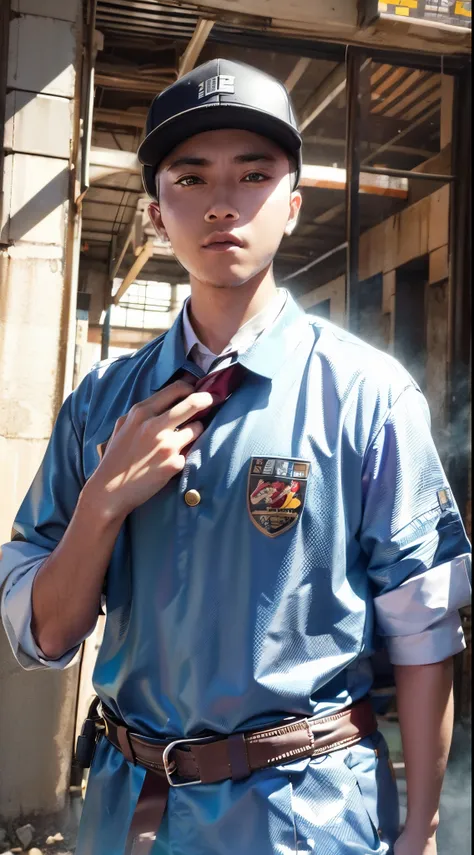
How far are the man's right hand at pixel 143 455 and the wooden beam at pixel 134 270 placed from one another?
8.14 feet

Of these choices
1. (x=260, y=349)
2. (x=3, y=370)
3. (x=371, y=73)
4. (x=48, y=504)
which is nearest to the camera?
(x=260, y=349)

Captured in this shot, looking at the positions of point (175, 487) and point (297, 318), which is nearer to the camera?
point (175, 487)

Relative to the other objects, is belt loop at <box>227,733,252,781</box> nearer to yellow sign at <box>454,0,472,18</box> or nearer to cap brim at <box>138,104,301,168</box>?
cap brim at <box>138,104,301,168</box>

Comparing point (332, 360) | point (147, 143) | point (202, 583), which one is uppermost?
point (147, 143)

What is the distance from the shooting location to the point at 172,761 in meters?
1.36

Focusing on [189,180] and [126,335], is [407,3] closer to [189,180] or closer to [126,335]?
[126,335]

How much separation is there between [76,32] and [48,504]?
272cm

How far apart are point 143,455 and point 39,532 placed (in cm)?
35

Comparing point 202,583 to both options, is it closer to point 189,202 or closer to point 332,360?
point 332,360

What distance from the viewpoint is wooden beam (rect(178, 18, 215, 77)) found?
3701 mm


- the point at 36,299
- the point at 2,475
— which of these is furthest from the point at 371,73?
the point at 2,475

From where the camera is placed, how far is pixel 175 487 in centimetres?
144

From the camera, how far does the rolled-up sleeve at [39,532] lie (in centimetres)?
148

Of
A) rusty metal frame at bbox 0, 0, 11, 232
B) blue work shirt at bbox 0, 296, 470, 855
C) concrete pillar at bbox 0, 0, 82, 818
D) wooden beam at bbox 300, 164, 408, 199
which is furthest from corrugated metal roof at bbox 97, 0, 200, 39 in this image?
blue work shirt at bbox 0, 296, 470, 855
